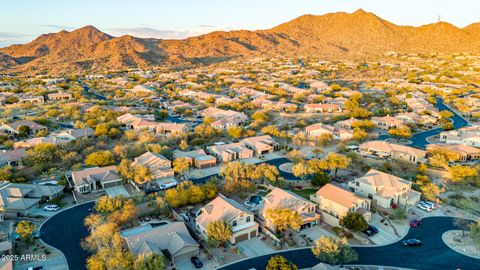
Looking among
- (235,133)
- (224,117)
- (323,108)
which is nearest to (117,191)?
(235,133)

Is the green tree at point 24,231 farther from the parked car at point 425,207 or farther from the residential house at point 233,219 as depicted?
the parked car at point 425,207

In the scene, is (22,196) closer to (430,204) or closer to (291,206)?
(291,206)

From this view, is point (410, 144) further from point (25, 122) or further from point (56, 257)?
point (25, 122)

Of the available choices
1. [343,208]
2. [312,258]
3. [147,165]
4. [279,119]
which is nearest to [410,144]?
[279,119]

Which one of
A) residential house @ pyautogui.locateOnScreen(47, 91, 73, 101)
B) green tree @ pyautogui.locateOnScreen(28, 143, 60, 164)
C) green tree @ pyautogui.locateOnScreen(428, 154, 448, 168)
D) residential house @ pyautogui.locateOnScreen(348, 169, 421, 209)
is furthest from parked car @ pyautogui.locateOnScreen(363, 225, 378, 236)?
residential house @ pyautogui.locateOnScreen(47, 91, 73, 101)

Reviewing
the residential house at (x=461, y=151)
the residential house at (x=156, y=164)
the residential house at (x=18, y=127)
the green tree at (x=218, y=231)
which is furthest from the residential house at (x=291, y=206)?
the residential house at (x=18, y=127)

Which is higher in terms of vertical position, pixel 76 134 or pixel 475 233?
pixel 76 134
